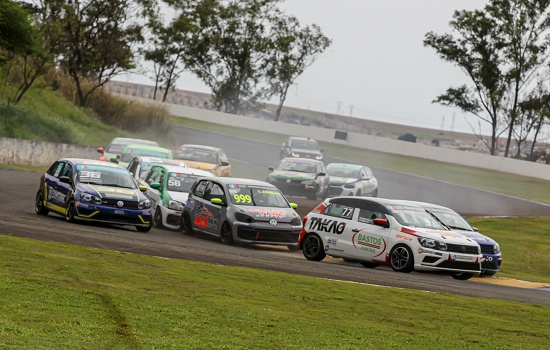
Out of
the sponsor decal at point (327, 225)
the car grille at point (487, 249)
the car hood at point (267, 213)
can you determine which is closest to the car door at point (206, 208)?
the car hood at point (267, 213)

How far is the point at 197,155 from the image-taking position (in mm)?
36656

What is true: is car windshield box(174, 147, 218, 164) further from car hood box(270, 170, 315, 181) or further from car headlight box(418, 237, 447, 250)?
car headlight box(418, 237, 447, 250)

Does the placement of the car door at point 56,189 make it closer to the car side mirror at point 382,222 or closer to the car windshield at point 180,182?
the car windshield at point 180,182

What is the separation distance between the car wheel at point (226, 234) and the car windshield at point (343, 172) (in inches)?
623

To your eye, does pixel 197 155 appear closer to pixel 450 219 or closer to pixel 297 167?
pixel 297 167

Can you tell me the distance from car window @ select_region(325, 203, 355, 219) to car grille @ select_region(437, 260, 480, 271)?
2.36 m

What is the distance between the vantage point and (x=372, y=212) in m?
20.6

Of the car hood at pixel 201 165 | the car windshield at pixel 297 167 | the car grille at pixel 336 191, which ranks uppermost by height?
the car windshield at pixel 297 167

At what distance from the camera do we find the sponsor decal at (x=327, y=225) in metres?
20.8

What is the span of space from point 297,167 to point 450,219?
16325 millimetres

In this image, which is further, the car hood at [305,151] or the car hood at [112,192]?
the car hood at [305,151]

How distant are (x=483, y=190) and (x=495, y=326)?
41.0 meters

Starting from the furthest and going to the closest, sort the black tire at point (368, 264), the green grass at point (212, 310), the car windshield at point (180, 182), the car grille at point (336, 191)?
the car grille at point (336, 191) < the car windshield at point (180, 182) < the black tire at point (368, 264) < the green grass at point (212, 310)

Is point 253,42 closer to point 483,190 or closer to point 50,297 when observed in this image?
point 483,190
